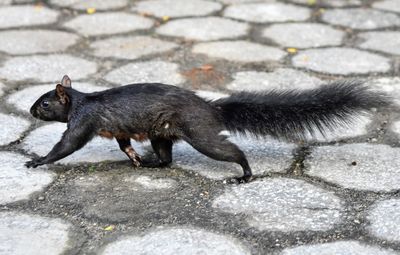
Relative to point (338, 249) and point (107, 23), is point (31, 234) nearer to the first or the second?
point (338, 249)

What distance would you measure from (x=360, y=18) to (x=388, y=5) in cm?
43

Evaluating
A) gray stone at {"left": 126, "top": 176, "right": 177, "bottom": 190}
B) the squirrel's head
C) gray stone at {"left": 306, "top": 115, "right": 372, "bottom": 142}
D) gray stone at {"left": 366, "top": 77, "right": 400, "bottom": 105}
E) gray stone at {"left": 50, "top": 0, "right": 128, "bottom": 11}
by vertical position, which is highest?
the squirrel's head

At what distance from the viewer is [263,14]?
5.25m

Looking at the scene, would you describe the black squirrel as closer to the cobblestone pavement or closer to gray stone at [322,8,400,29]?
the cobblestone pavement

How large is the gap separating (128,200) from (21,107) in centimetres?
114

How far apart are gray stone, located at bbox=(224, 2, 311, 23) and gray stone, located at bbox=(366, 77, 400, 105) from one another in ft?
3.92

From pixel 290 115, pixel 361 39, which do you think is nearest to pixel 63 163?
pixel 290 115

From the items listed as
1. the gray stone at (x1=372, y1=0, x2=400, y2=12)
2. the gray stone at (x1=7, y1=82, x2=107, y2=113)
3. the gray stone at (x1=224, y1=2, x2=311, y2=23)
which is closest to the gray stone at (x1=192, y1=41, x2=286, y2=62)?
the gray stone at (x1=224, y1=2, x2=311, y2=23)

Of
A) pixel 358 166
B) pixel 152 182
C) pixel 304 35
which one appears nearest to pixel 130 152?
pixel 152 182

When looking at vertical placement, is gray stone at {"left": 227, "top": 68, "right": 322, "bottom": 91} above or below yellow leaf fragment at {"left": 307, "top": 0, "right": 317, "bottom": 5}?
A: below

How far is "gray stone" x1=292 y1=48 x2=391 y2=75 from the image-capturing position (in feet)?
14.1

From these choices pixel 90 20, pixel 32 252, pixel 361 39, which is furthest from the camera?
pixel 90 20

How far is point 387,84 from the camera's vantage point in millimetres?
4070

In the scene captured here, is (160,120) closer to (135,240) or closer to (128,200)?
(128,200)
